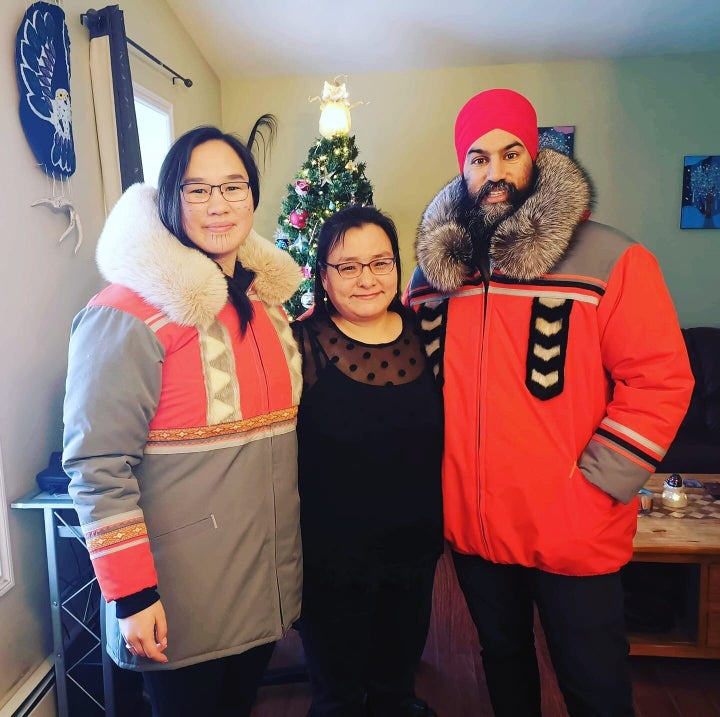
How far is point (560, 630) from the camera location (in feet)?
4.42

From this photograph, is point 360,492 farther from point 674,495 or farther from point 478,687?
point 674,495

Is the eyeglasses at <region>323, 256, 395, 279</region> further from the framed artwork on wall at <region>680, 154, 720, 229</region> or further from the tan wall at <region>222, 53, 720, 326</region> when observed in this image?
the framed artwork on wall at <region>680, 154, 720, 229</region>

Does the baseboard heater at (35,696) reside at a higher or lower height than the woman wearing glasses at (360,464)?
lower

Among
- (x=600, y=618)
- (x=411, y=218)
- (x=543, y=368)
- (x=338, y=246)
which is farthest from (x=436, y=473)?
(x=411, y=218)

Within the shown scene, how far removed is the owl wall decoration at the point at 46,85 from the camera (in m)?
1.75

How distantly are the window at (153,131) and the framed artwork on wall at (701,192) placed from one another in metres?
3.29

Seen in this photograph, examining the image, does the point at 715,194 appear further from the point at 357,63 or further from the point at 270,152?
the point at 270,152

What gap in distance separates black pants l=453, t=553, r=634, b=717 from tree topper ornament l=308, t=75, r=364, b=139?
289 cm

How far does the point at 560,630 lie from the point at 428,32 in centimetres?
347

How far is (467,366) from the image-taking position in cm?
139

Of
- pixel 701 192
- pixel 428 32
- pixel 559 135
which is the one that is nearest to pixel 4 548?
pixel 428 32

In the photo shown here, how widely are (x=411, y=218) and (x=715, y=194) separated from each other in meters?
2.01

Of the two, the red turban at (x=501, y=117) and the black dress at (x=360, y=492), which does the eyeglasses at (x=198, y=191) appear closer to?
the black dress at (x=360, y=492)

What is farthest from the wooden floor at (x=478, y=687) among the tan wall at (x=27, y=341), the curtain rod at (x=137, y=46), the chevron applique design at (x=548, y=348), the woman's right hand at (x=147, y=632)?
the curtain rod at (x=137, y=46)
